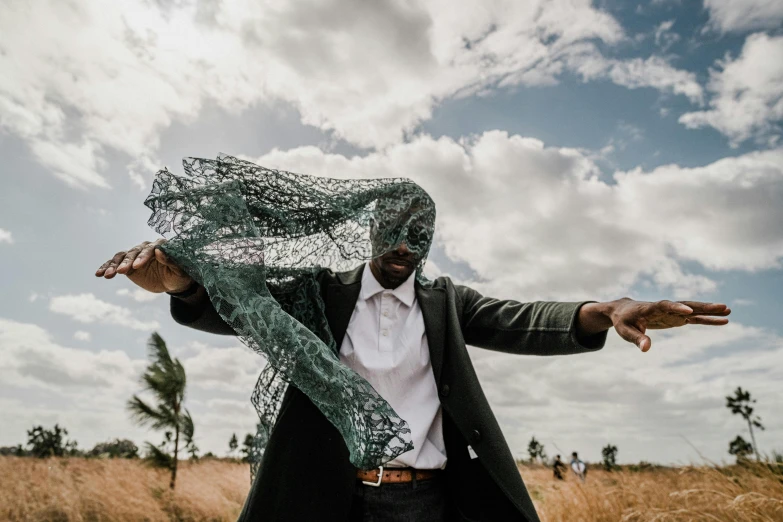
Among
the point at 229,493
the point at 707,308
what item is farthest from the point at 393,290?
the point at 229,493

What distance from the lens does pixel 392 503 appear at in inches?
90.9

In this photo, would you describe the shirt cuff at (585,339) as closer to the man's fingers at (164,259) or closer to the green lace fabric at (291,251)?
the green lace fabric at (291,251)

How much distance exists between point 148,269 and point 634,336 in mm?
1931

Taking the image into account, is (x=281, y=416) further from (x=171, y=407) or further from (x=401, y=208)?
(x=171, y=407)

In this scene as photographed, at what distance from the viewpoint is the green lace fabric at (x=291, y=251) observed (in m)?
1.97

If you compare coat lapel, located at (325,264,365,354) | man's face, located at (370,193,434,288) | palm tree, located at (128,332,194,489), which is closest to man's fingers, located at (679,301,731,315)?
man's face, located at (370,193,434,288)

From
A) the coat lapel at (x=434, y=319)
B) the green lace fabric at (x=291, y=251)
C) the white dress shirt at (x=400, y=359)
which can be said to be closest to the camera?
the green lace fabric at (x=291, y=251)

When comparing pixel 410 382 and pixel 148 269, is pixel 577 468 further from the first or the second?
pixel 148 269

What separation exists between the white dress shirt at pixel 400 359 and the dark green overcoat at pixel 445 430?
49 mm

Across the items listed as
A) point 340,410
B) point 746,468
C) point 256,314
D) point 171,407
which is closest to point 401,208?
point 256,314

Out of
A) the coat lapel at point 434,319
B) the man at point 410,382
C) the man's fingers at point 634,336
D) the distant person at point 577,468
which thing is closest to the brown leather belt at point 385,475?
the man at point 410,382

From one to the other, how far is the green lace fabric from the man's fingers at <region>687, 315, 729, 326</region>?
1.16 m

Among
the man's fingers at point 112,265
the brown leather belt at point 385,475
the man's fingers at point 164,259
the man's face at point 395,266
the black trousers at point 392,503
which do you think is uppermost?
the man's face at point 395,266

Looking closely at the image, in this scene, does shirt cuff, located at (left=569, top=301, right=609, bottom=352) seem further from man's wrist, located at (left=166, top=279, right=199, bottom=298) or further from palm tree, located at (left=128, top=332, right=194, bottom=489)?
palm tree, located at (left=128, top=332, right=194, bottom=489)
